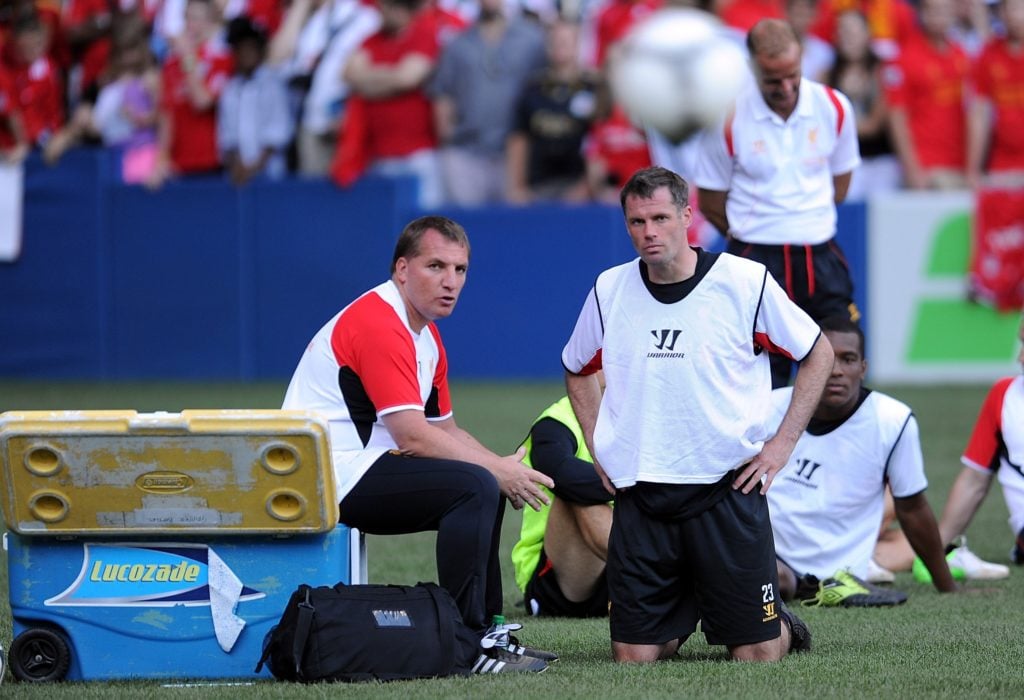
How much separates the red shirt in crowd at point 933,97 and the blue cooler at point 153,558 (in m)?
9.84

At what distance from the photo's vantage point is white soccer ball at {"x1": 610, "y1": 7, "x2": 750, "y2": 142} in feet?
27.9

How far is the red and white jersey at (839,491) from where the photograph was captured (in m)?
7.06

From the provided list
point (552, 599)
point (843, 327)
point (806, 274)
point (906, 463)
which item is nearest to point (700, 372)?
point (552, 599)

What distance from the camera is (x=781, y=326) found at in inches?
216

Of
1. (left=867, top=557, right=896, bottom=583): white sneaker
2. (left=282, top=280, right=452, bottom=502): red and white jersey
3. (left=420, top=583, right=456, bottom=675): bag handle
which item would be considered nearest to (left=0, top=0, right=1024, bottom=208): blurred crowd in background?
(left=867, top=557, right=896, bottom=583): white sneaker

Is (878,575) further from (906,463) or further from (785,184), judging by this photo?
(785,184)

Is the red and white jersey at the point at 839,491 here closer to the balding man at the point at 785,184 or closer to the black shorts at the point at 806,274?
the balding man at the point at 785,184

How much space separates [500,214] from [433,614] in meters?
9.96

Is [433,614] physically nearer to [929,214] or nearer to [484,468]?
[484,468]

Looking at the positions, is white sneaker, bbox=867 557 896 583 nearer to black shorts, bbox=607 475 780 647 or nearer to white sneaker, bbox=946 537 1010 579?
white sneaker, bbox=946 537 1010 579

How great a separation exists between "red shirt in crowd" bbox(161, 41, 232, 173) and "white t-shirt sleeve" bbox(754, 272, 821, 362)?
1094 centimetres

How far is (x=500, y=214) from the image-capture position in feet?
49.4

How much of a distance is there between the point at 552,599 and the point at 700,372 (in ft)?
5.38

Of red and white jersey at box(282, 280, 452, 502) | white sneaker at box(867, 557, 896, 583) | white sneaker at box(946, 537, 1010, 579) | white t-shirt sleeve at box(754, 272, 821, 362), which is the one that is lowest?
white sneaker at box(867, 557, 896, 583)
